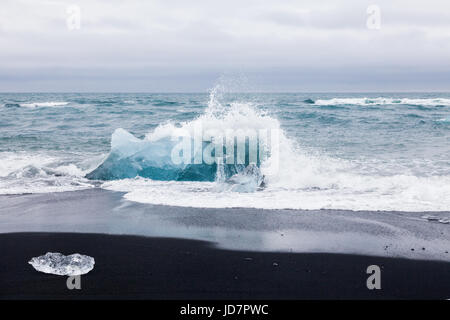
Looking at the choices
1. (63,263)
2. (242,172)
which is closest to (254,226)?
(63,263)

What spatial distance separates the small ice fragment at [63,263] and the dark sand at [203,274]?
0.08m

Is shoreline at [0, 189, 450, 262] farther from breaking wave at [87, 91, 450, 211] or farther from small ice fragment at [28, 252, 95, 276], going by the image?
small ice fragment at [28, 252, 95, 276]

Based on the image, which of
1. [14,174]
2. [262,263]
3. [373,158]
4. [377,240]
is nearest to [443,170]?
[373,158]

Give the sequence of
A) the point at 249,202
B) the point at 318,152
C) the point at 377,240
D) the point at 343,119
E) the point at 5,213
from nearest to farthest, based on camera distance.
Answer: the point at 377,240, the point at 5,213, the point at 249,202, the point at 318,152, the point at 343,119

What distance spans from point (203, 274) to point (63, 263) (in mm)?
1449

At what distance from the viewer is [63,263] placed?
4.64m

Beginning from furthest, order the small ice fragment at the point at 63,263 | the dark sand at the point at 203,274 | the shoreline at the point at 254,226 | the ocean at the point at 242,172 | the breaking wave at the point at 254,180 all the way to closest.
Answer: the ocean at the point at 242,172 < the breaking wave at the point at 254,180 < the shoreline at the point at 254,226 < the small ice fragment at the point at 63,263 < the dark sand at the point at 203,274

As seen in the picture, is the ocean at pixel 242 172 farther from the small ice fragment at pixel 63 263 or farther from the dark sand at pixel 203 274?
the small ice fragment at pixel 63 263

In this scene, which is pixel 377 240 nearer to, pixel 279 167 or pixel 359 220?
pixel 359 220

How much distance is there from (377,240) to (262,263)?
5.36 feet

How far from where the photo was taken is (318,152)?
43.3 feet

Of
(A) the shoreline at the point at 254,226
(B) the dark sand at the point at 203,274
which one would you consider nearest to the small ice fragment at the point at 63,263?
(B) the dark sand at the point at 203,274

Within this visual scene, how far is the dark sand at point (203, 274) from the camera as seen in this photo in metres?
4.04

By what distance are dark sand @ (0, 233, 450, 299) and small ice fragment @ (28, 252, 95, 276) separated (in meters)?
0.08
